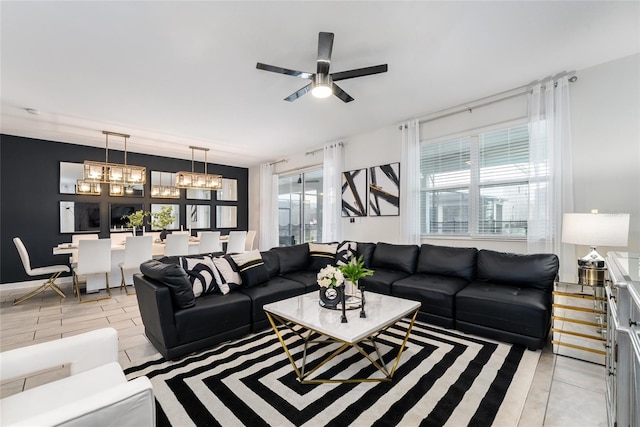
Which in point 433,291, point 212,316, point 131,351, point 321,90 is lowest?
point 131,351

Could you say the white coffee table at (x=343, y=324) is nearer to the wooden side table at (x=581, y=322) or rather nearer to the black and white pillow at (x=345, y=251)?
the wooden side table at (x=581, y=322)

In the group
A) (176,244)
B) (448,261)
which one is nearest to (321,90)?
(448,261)

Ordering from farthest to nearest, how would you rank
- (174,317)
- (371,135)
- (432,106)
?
(371,135) → (432,106) → (174,317)

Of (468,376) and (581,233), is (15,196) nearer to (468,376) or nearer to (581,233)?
(468,376)

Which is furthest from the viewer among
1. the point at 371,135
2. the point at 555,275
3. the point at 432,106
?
the point at 371,135

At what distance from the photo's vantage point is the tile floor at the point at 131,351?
5.57ft

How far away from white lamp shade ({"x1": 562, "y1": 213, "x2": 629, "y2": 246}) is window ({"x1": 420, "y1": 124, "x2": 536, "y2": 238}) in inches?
41.0

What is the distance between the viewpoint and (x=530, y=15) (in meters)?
2.13

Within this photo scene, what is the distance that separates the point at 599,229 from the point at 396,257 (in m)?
2.06

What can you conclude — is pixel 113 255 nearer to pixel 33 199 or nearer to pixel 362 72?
pixel 33 199

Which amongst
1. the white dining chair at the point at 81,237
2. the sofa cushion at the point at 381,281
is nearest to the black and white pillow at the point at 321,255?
the sofa cushion at the point at 381,281

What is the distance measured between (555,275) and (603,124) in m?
1.67

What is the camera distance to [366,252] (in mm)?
4156

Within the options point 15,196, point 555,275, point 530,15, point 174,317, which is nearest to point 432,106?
point 530,15
